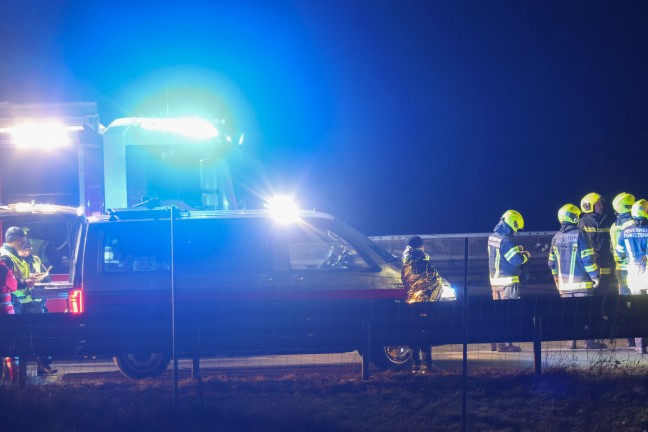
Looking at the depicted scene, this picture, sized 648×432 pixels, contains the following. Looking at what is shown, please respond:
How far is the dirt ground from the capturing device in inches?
252

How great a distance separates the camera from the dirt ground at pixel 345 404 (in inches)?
252

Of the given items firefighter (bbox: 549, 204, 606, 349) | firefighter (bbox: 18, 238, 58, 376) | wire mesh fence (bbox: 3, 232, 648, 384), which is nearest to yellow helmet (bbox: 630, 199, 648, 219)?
firefighter (bbox: 549, 204, 606, 349)

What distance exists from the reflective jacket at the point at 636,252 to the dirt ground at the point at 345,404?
275cm

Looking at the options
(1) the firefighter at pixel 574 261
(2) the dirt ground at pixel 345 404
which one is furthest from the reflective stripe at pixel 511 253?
(2) the dirt ground at pixel 345 404

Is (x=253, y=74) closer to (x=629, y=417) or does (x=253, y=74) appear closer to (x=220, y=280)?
(x=220, y=280)

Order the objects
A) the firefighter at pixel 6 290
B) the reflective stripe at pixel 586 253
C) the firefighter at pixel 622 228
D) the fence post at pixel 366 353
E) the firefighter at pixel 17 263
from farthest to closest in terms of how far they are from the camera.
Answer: the firefighter at pixel 622 228
the reflective stripe at pixel 586 253
the firefighter at pixel 17 263
the firefighter at pixel 6 290
the fence post at pixel 366 353

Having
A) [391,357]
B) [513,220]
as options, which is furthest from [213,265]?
[513,220]

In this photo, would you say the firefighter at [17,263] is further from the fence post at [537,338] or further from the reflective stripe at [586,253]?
the reflective stripe at [586,253]

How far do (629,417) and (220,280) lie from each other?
413cm

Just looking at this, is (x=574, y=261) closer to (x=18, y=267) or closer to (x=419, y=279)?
(x=419, y=279)

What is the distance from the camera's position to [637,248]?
10.1 m

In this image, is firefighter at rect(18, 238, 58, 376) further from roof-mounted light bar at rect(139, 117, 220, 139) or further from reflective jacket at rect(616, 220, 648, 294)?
reflective jacket at rect(616, 220, 648, 294)

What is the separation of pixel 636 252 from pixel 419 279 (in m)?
2.99

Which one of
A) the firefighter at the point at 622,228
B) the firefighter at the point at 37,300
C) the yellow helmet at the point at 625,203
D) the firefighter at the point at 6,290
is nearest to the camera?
the firefighter at the point at 6,290
